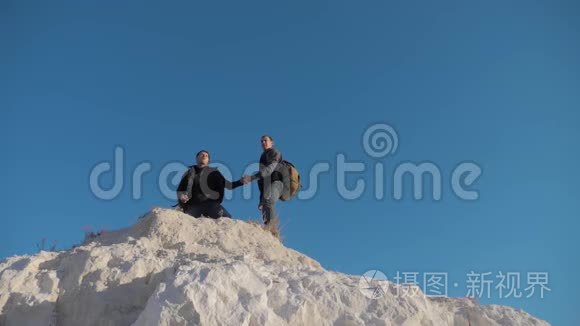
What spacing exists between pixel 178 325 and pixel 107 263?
4.62 feet

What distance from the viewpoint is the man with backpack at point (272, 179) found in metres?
8.20

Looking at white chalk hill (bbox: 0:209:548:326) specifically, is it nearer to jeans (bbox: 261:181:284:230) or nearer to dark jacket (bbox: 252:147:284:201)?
jeans (bbox: 261:181:284:230)

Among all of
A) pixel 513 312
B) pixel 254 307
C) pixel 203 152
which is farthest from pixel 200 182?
pixel 513 312

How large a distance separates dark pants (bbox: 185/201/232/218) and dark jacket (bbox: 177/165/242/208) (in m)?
0.06

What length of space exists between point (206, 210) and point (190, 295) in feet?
12.0

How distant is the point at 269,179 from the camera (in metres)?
8.34

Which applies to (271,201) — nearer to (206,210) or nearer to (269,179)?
(269,179)

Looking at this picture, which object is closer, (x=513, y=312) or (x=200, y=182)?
(x=513, y=312)

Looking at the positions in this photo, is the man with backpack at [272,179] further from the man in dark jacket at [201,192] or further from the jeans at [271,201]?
the man in dark jacket at [201,192]

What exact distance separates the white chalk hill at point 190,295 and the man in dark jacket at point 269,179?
204 cm

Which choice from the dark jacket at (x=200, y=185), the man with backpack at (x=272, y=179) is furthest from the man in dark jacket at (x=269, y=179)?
the dark jacket at (x=200, y=185)

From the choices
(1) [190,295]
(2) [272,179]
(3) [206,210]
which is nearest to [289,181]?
(2) [272,179]

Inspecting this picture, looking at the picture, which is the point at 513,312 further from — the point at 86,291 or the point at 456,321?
the point at 86,291

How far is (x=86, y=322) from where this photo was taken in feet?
16.5
